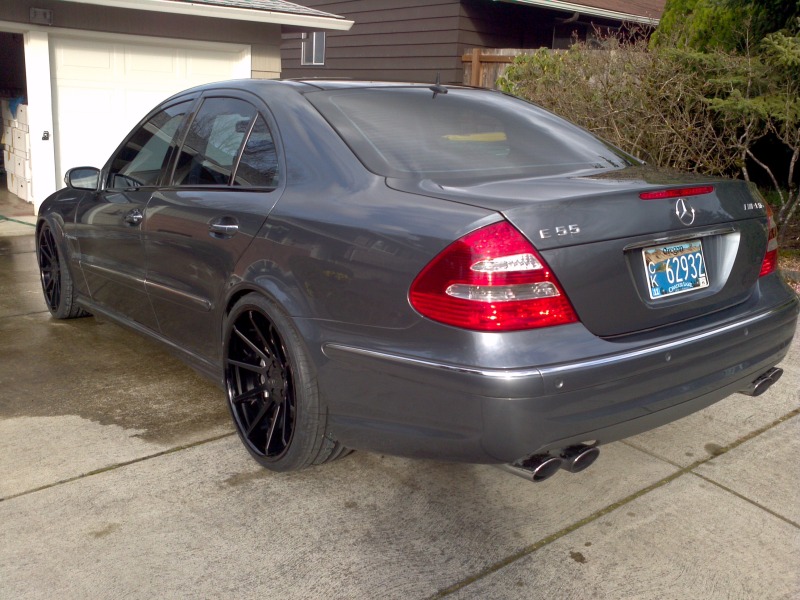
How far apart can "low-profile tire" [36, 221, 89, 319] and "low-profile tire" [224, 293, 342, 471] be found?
7.34 feet

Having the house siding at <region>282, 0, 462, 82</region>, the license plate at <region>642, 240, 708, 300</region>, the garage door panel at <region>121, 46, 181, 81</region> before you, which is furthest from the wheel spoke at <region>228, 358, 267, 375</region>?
the house siding at <region>282, 0, 462, 82</region>

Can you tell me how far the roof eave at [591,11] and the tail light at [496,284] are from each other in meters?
13.2

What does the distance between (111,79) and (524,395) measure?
29.4 feet

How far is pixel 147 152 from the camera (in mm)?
4480

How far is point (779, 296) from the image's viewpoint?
10.9 ft

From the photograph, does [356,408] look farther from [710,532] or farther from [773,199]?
[773,199]

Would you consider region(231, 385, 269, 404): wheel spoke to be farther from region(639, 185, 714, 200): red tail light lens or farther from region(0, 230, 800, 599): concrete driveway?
region(639, 185, 714, 200): red tail light lens

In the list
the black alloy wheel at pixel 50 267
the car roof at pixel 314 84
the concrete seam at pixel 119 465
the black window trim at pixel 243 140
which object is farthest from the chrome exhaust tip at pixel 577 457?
the black alloy wheel at pixel 50 267

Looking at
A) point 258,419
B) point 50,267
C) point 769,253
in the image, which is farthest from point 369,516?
point 50,267

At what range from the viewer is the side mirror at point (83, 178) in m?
Result: 4.93

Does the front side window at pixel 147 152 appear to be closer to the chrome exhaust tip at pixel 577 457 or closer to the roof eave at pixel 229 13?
the chrome exhaust tip at pixel 577 457

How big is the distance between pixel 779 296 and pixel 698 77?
5.03 meters

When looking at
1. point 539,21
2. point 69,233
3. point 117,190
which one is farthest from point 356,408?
point 539,21

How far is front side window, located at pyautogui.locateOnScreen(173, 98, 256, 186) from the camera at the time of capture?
3.69m
